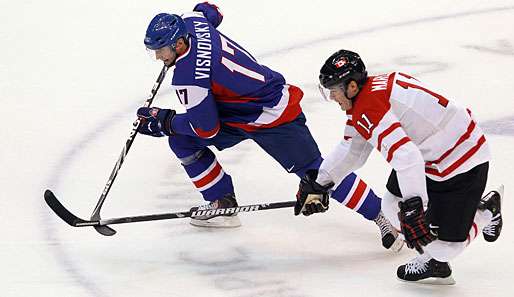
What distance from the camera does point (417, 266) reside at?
4.50 m

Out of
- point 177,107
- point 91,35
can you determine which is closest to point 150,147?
point 177,107

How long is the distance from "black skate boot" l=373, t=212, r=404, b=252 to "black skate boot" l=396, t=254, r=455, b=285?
0.19 meters

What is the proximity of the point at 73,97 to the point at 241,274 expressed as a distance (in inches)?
81.4

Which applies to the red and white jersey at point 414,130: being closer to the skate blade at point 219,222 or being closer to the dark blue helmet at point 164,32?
the dark blue helmet at point 164,32

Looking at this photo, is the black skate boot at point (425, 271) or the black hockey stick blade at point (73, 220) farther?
the black hockey stick blade at point (73, 220)

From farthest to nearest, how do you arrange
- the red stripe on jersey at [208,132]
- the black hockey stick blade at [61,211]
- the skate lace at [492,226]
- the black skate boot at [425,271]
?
the black hockey stick blade at [61,211] < the red stripe on jersey at [208,132] < the skate lace at [492,226] < the black skate boot at [425,271]

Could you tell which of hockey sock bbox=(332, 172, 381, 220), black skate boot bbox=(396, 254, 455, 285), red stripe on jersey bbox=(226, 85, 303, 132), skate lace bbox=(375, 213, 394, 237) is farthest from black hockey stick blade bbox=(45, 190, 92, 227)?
black skate boot bbox=(396, 254, 455, 285)

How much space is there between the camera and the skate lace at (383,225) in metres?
4.83

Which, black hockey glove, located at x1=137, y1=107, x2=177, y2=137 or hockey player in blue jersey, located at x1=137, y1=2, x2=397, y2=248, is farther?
black hockey glove, located at x1=137, y1=107, x2=177, y2=137

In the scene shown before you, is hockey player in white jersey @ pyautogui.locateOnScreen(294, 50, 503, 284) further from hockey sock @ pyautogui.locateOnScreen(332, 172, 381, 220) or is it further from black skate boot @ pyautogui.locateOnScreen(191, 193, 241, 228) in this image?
black skate boot @ pyautogui.locateOnScreen(191, 193, 241, 228)

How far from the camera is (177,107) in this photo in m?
6.35

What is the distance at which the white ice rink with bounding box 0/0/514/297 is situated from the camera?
182 inches

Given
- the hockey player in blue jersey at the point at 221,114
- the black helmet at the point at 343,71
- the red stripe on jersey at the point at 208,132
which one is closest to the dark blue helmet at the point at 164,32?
the hockey player in blue jersey at the point at 221,114

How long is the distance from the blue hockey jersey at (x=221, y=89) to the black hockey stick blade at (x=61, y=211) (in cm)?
53
